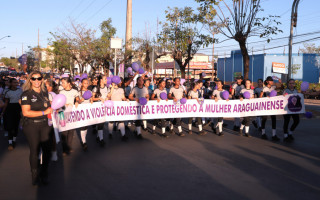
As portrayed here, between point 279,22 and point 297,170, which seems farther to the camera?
point 279,22

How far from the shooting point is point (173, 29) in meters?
25.5

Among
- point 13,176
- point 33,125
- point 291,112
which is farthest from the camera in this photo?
point 291,112

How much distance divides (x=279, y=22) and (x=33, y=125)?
42.7 feet

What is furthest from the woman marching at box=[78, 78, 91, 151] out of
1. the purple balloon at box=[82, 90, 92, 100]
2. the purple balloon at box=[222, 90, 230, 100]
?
the purple balloon at box=[222, 90, 230, 100]

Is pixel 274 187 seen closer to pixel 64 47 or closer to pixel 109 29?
pixel 109 29

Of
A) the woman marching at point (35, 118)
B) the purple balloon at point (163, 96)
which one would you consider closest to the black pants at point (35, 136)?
the woman marching at point (35, 118)

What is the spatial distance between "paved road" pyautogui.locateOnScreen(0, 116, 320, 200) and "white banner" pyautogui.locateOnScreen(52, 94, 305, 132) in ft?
2.80

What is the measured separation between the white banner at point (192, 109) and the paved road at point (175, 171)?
85 centimetres

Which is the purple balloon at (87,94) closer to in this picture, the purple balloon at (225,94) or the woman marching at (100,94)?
the woman marching at (100,94)

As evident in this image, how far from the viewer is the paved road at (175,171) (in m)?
5.06

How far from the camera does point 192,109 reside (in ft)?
34.8

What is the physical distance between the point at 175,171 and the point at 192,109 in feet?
14.9

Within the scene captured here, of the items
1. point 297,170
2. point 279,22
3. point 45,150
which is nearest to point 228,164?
point 297,170

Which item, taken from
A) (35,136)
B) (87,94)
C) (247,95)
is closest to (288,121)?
(247,95)
